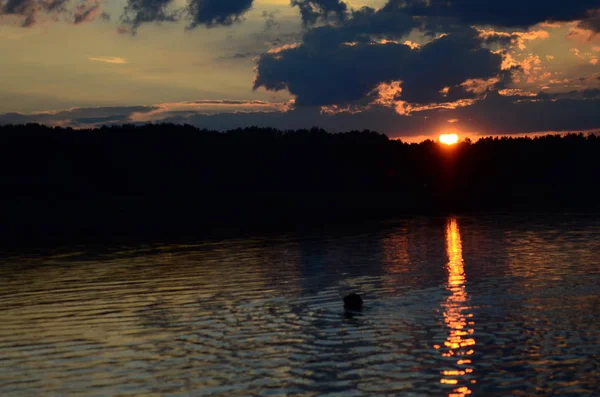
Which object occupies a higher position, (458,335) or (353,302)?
(353,302)

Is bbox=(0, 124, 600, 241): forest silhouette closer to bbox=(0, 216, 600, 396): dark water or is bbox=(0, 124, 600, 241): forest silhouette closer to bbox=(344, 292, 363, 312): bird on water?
bbox=(0, 216, 600, 396): dark water

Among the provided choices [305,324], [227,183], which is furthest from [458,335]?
[227,183]

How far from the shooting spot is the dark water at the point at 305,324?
2358cm

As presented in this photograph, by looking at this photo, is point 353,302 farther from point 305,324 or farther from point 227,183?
point 227,183

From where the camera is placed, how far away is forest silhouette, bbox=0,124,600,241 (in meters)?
107

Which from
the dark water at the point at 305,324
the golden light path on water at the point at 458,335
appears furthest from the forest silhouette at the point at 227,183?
the golden light path on water at the point at 458,335

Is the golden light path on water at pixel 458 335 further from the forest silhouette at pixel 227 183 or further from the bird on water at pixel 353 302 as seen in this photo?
the forest silhouette at pixel 227 183

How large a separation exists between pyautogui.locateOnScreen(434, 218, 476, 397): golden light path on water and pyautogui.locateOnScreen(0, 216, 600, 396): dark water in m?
0.09

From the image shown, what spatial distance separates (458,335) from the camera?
28.6 metres

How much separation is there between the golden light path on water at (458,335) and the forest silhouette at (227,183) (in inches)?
1836

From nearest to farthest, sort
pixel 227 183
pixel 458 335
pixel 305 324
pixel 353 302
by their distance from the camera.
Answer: pixel 458 335 < pixel 305 324 < pixel 353 302 < pixel 227 183

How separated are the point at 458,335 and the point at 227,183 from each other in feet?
471

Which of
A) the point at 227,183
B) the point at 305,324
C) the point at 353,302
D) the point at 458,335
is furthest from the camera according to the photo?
the point at 227,183

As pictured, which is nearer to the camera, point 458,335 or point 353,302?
point 458,335
